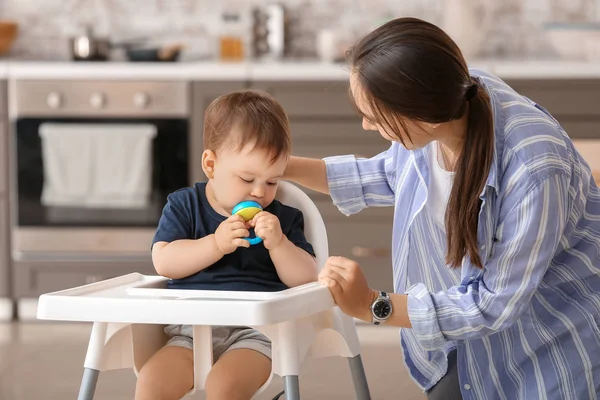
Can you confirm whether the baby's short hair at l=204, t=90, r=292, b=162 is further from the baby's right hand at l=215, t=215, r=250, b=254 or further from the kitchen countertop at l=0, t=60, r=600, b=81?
the kitchen countertop at l=0, t=60, r=600, b=81

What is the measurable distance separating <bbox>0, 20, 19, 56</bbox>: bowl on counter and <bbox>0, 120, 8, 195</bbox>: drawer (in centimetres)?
57

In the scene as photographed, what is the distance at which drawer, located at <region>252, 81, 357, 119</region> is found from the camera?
366 centimetres

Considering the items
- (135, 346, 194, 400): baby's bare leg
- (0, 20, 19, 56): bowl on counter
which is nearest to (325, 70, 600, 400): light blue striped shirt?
(135, 346, 194, 400): baby's bare leg

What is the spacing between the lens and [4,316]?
382cm

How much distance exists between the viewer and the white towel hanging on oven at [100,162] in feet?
12.1

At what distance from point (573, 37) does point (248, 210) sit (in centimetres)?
272

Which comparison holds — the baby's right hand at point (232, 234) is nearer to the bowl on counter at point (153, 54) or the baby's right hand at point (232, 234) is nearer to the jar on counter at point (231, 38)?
A: the bowl on counter at point (153, 54)

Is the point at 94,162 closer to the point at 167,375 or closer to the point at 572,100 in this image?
the point at 572,100

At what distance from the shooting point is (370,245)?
12.2 ft

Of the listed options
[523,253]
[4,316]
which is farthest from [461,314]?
[4,316]

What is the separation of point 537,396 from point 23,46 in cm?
335

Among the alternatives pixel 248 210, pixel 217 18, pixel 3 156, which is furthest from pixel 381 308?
pixel 217 18

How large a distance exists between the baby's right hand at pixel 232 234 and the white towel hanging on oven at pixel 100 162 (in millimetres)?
2109

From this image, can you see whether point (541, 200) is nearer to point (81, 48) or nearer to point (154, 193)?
point (154, 193)
